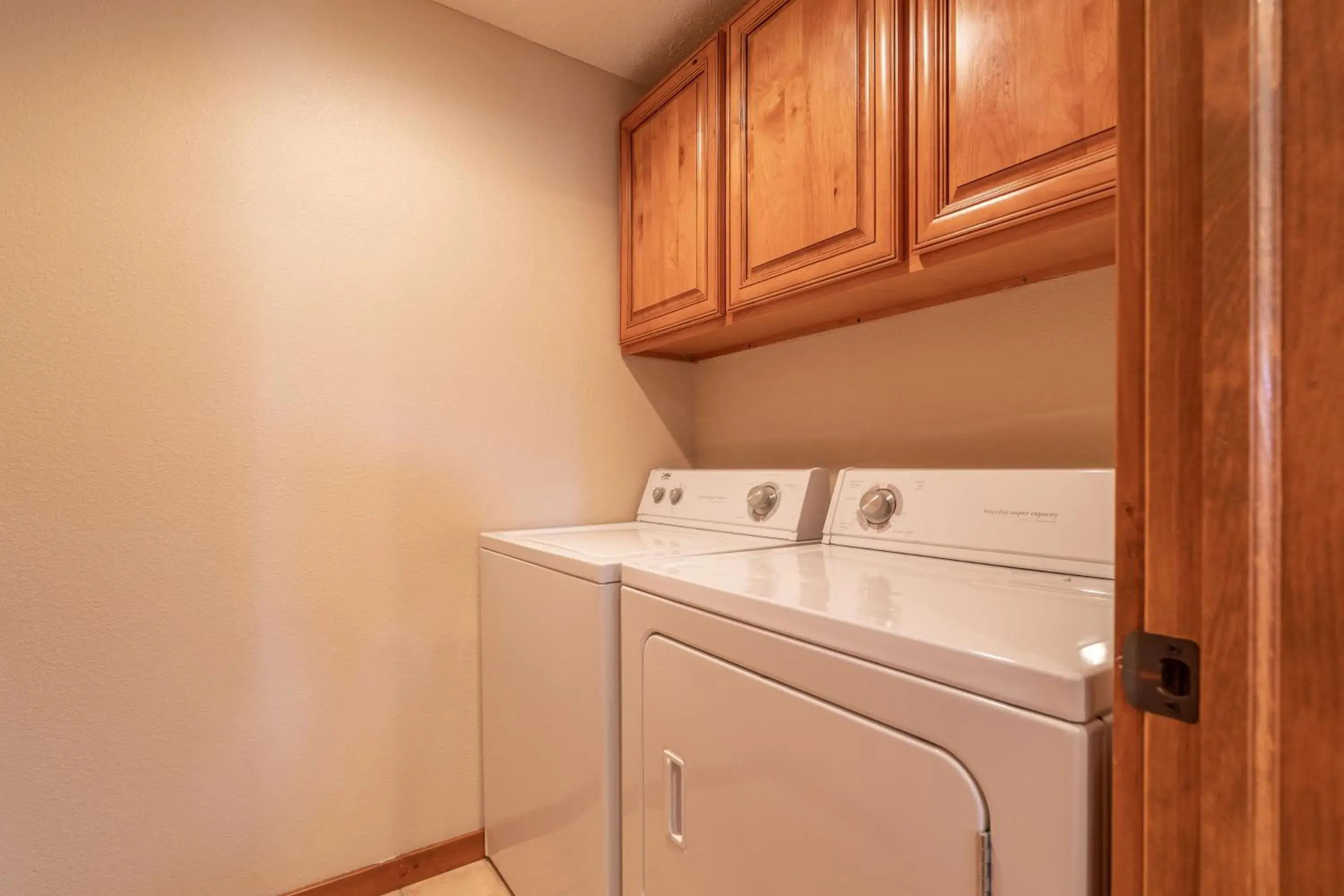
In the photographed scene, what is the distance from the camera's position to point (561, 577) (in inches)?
49.7

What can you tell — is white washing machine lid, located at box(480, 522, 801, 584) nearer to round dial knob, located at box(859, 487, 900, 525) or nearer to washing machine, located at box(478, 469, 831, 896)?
washing machine, located at box(478, 469, 831, 896)

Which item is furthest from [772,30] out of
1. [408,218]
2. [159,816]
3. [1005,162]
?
[159,816]

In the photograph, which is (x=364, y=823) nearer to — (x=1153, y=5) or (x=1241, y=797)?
(x=1241, y=797)

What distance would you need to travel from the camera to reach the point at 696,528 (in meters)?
1.75

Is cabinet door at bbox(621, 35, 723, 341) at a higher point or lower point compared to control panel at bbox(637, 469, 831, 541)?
higher

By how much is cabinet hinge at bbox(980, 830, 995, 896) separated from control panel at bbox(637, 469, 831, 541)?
2.88ft

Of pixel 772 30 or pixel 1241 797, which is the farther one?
pixel 772 30

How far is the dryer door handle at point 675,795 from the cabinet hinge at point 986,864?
1.55 feet

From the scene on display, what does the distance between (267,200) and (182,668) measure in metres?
1.08

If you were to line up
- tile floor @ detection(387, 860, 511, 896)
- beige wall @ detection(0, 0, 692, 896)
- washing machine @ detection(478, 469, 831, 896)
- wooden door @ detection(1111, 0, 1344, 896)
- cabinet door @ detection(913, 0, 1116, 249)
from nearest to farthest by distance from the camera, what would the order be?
wooden door @ detection(1111, 0, 1344, 896), cabinet door @ detection(913, 0, 1116, 249), washing machine @ detection(478, 469, 831, 896), beige wall @ detection(0, 0, 692, 896), tile floor @ detection(387, 860, 511, 896)

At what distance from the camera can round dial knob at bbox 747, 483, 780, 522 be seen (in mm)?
1532

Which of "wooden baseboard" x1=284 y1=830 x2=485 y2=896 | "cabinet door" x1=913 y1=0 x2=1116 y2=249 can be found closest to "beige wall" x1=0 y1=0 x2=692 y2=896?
"wooden baseboard" x1=284 y1=830 x2=485 y2=896

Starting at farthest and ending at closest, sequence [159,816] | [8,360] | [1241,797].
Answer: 1. [159,816]
2. [8,360]
3. [1241,797]

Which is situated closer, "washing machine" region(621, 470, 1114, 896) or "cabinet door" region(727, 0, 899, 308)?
"washing machine" region(621, 470, 1114, 896)
